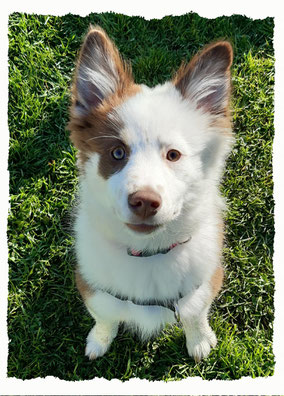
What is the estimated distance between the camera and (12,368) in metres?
3.15

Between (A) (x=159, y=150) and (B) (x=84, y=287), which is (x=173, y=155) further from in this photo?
(B) (x=84, y=287)

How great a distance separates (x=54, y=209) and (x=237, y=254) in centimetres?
170

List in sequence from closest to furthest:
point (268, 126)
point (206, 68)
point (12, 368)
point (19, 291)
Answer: point (206, 68), point (12, 368), point (19, 291), point (268, 126)

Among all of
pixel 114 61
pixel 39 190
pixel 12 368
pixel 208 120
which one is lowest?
pixel 12 368

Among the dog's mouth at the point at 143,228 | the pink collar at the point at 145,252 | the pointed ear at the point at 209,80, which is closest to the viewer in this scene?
the dog's mouth at the point at 143,228

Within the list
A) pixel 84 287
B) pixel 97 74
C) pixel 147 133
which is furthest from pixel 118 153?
pixel 84 287

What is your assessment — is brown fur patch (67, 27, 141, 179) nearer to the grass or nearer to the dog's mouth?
the dog's mouth

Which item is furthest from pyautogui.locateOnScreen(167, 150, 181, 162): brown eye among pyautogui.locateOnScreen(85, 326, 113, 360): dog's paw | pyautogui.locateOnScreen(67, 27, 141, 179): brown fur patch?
pyautogui.locateOnScreen(85, 326, 113, 360): dog's paw

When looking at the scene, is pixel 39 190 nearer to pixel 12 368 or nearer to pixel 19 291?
pixel 19 291

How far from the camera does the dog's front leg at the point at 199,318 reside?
8.85 feet

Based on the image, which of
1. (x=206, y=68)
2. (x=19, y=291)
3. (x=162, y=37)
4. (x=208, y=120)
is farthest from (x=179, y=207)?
(x=162, y=37)

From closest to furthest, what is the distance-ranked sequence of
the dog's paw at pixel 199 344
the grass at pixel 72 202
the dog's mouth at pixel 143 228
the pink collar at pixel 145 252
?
the dog's mouth at pixel 143 228
the pink collar at pixel 145 252
the dog's paw at pixel 199 344
the grass at pixel 72 202

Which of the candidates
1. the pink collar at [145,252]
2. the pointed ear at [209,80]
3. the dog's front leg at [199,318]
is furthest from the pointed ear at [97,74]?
the dog's front leg at [199,318]

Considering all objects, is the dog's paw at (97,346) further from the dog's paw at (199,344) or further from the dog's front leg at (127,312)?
the dog's paw at (199,344)
